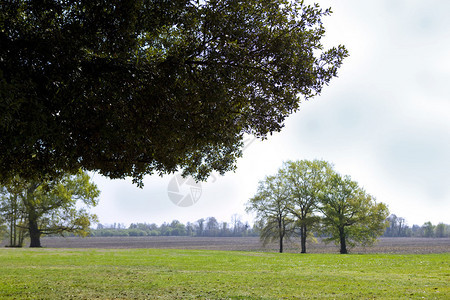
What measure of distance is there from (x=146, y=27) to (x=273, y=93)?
396 centimetres

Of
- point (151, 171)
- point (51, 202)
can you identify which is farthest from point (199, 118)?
point (51, 202)

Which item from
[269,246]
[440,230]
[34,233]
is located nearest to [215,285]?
[34,233]

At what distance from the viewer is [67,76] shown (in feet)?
29.7

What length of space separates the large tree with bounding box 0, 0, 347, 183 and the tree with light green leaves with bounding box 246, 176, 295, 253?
38.4 meters

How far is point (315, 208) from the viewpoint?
161ft

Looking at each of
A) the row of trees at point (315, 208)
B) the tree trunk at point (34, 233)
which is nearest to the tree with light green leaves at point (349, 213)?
the row of trees at point (315, 208)

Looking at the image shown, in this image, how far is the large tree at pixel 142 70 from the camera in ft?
28.5

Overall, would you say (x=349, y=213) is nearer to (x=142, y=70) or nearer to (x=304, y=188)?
(x=304, y=188)

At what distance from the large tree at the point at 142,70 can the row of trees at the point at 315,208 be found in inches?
1525

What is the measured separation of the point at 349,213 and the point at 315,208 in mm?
4426

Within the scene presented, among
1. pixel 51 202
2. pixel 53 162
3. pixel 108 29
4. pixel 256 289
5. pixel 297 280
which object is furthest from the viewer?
pixel 51 202

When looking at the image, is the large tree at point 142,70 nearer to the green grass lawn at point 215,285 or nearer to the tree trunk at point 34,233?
the green grass lawn at point 215,285

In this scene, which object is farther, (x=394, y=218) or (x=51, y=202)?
(x=394, y=218)

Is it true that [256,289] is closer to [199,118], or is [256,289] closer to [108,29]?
[199,118]
